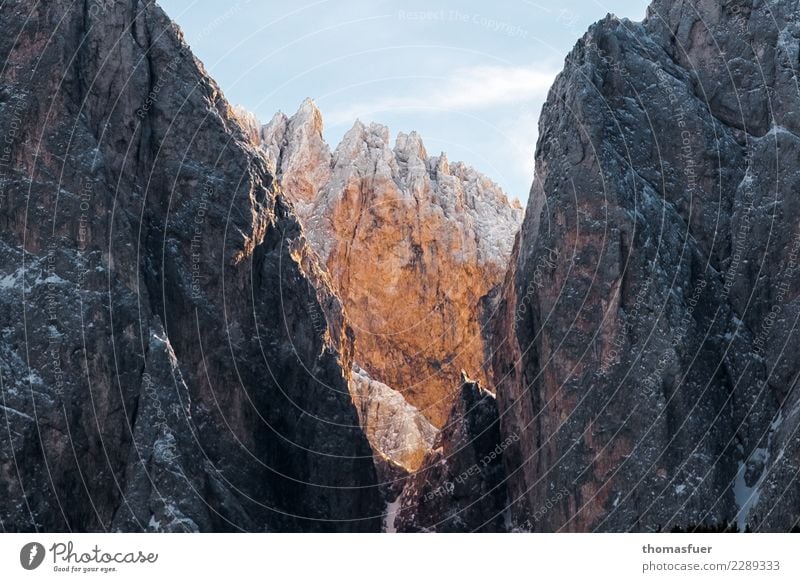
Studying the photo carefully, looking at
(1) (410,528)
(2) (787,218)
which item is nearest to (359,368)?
(1) (410,528)

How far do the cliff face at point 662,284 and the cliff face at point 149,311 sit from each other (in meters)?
21.1

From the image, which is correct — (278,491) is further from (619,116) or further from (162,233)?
(619,116)

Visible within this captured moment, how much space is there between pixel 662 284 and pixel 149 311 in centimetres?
4516

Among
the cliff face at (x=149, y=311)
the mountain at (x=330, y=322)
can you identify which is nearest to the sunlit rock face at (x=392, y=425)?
the mountain at (x=330, y=322)

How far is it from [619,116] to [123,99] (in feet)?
153

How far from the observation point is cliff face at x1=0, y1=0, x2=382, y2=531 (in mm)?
123375

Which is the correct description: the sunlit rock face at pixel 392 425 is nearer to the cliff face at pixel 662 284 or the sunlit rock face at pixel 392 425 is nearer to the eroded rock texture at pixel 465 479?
the eroded rock texture at pixel 465 479

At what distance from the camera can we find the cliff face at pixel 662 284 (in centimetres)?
12812

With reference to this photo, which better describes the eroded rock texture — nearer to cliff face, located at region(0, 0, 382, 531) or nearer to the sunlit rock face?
cliff face, located at region(0, 0, 382, 531)

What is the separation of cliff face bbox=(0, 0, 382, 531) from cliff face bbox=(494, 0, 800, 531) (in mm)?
21076

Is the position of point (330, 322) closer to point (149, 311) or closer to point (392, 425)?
point (149, 311)

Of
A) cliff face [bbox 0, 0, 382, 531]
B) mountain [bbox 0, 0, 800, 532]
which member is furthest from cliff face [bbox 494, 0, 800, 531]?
cliff face [bbox 0, 0, 382, 531]

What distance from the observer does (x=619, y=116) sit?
471 ft

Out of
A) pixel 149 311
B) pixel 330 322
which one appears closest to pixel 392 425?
pixel 330 322
